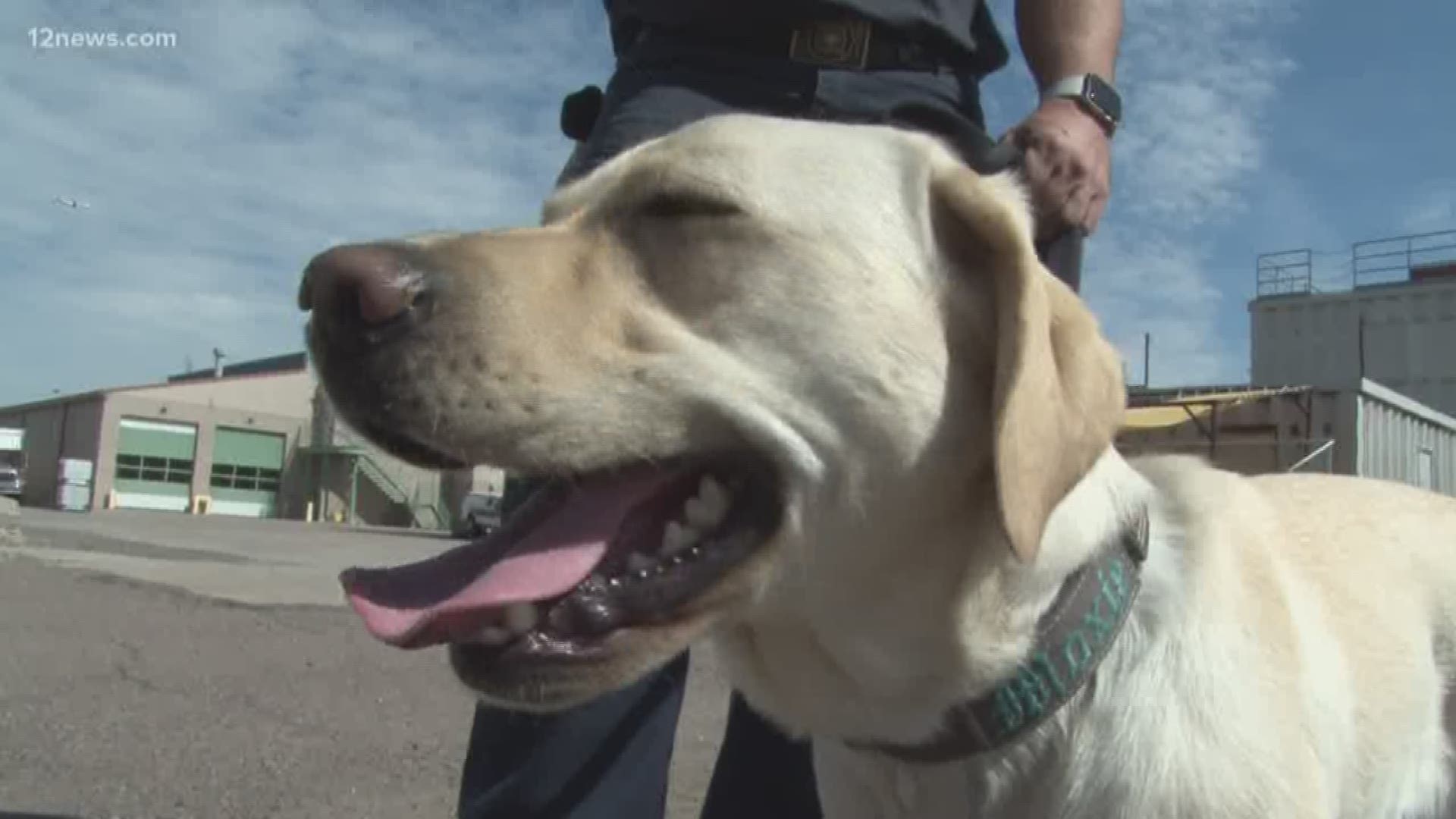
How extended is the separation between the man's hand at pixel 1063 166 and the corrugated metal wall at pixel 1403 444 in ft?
39.3

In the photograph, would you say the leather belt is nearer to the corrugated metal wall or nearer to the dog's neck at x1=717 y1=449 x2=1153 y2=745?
the dog's neck at x1=717 y1=449 x2=1153 y2=745

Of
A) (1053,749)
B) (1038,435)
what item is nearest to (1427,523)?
(1053,749)

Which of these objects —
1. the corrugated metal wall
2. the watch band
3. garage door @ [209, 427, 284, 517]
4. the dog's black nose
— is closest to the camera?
the dog's black nose

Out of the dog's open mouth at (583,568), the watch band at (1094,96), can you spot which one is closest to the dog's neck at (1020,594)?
the dog's open mouth at (583,568)

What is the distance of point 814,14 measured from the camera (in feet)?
9.05

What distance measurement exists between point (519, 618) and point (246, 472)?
173 feet

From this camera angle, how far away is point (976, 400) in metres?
1.97

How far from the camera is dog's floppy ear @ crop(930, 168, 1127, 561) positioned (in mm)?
1742

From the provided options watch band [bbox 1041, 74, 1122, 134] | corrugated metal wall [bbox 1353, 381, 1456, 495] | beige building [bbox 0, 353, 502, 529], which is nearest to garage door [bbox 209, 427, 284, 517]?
beige building [bbox 0, 353, 502, 529]

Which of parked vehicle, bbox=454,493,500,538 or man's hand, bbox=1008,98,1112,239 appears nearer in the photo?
man's hand, bbox=1008,98,1112,239

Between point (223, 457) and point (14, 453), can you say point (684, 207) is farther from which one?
point (14, 453)

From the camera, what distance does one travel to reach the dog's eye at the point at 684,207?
1.96 metres

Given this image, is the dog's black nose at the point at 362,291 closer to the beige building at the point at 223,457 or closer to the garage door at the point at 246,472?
the beige building at the point at 223,457

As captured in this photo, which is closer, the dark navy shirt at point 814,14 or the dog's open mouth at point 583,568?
the dog's open mouth at point 583,568
